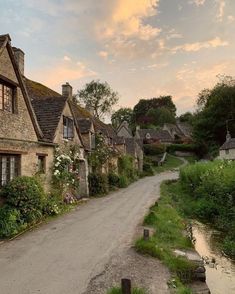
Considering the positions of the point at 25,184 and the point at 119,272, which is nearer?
the point at 119,272

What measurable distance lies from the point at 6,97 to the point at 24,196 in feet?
15.8

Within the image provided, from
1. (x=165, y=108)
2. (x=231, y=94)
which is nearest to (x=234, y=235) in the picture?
(x=231, y=94)

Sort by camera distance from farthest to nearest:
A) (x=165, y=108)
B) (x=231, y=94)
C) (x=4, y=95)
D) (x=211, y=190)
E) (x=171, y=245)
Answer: (x=165, y=108) → (x=231, y=94) → (x=211, y=190) → (x=4, y=95) → (x=171, y=245)

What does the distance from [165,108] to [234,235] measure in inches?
4186

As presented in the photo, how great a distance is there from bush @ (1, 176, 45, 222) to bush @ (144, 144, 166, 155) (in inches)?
2628

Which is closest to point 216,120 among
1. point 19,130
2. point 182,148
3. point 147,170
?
point 182,148

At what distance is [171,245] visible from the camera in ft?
42.0

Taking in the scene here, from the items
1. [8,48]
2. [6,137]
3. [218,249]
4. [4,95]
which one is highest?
[8,48]

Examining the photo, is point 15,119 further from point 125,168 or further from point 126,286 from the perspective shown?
point 125,168

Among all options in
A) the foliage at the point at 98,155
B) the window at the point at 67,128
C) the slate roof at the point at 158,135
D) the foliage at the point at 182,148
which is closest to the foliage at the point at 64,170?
the window at the point at 67,128

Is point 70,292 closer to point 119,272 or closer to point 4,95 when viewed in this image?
point 119,272

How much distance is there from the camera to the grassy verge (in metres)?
10.2

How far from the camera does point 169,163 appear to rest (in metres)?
76.1

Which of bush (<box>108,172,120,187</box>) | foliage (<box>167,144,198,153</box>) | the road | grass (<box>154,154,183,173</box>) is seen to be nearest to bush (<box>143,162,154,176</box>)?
grass (<box>154,154,183,173</box>)
